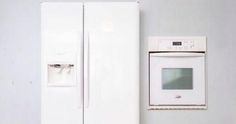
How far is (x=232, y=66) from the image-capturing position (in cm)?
229

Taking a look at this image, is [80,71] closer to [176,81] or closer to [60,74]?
[60,74]

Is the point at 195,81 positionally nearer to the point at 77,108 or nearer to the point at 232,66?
the point at 232,66

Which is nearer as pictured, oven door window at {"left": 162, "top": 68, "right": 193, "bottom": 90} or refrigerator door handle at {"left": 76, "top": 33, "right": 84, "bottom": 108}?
refrigerator door handle at {"left": 76, "top": 33, "right": 84, "bottom": 108}

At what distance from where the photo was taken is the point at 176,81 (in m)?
2.25

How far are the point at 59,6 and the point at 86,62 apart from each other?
480 millimetres

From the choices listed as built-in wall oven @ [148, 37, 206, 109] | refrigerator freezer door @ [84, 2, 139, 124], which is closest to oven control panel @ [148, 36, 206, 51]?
built-in wall oven @ [148, 37, 206, 109]

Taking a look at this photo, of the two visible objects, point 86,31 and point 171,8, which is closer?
point 86,31

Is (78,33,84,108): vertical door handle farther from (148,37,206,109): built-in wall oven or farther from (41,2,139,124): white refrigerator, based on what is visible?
(148,37,206,109): built-in wall oven

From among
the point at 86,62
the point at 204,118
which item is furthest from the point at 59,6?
the point at 204,118

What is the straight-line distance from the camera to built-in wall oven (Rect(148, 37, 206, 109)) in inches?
88.4

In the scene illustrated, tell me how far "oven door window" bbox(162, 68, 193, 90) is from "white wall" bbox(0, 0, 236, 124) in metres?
0.17

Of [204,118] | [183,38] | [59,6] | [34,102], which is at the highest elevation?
[59,6]

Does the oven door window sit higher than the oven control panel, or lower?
lower

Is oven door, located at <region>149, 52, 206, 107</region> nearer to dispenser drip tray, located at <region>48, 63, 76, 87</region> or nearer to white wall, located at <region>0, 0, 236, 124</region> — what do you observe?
white wall, located at <region>0, 0, 236, 124</region>
